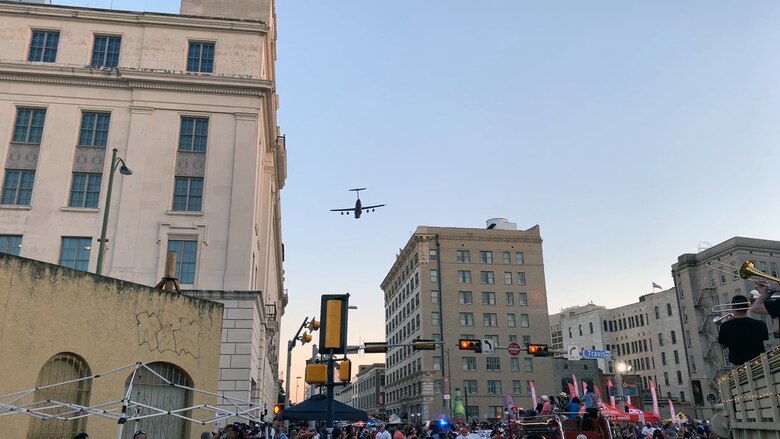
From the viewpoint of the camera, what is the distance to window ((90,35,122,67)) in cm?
2995

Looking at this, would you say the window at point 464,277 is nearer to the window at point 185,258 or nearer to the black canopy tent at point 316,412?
the window at point 185,258

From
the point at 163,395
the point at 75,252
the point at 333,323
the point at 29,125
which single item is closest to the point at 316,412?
the point at 163,395

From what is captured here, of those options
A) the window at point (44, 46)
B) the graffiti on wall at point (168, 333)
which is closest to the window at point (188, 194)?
the window at point (44, 46)

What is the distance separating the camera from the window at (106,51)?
98.3ft

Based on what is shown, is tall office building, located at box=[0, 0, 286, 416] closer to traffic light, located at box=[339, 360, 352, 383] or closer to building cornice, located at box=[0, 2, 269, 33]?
building cornice, located at box=[0, 2, 269, 33]

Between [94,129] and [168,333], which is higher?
[94,129]

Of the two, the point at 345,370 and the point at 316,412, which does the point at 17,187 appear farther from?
the point at 345,370

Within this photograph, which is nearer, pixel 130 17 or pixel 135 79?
pixel 135 79

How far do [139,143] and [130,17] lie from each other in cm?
710

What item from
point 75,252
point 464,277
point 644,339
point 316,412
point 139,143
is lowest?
point 316,412

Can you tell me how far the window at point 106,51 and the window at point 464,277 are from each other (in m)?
60.1

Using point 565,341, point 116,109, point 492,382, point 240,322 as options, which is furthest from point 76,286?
point 565,341

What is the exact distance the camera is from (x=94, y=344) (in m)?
14.0

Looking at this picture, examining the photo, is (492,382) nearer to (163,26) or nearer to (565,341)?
(565,341)
